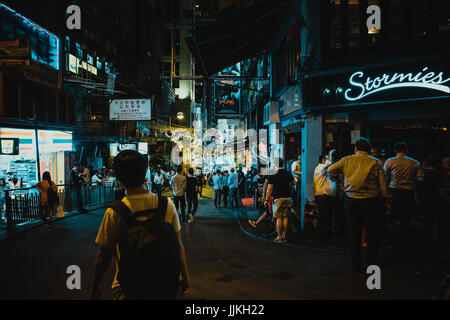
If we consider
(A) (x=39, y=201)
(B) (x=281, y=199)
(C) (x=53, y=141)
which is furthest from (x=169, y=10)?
(B) (x=281, y=199)

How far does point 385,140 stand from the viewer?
408 inches

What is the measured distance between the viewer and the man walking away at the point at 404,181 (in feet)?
25.1

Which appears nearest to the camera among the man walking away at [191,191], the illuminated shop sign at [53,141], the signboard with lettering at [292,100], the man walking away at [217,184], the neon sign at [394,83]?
the neon sign at [394,83]

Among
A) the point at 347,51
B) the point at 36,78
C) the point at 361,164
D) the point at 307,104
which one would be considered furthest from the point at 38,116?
the point at 361,164

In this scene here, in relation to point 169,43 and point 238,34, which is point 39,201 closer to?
point 238,34

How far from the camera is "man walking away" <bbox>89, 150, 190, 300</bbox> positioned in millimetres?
2479

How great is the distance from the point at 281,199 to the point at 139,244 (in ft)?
21.6

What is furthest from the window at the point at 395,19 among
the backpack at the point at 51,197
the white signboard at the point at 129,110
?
the white signboard at the point at 129,110

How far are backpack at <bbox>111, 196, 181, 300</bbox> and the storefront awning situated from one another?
9.93m

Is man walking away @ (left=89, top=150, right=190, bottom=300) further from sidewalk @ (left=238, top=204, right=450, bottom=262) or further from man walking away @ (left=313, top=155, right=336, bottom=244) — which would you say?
man walking away @ (left=313, top=155, right=336, bottom=244)

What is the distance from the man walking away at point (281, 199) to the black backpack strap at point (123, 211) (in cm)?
636

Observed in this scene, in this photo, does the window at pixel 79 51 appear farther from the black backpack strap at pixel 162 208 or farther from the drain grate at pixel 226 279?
the black backpack strap at pixel 162 208
